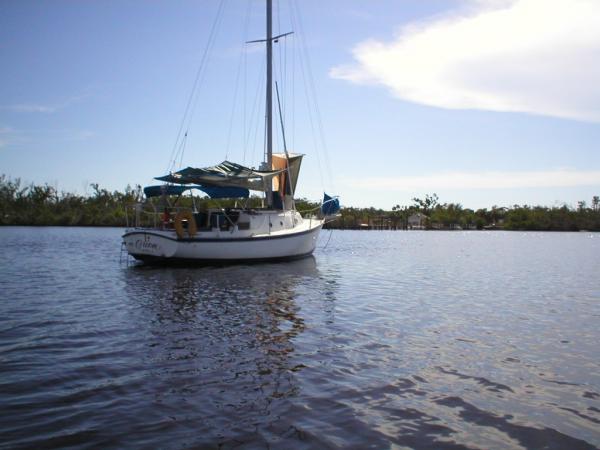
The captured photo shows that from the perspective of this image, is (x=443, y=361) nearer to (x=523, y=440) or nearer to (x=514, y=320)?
(x=523, y=440)

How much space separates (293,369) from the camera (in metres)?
8.06

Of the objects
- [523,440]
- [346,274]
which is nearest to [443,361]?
[523,440]

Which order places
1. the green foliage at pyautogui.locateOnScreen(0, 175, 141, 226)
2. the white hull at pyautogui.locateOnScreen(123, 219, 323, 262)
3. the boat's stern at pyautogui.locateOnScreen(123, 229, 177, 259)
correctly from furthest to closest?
the green foliage at pyautogui.locateOnScreen(0, 175, 141, 226)
the white hull at pyautogui.locateOnScreen(123, 219, 323, 262)
the boat's stern at pyautogui.locateOnScreen(123, 229, 177, 259)

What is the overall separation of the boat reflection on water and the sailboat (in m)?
4.65

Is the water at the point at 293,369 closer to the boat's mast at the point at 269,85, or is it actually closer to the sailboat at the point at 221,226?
the sailboat at the point at 221,226

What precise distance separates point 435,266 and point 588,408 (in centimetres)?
2339

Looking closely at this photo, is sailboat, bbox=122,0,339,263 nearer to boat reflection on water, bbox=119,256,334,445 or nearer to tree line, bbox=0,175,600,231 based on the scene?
boat reflection on water, bbox=119,256,334,445

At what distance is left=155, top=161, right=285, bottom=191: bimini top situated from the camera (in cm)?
2445

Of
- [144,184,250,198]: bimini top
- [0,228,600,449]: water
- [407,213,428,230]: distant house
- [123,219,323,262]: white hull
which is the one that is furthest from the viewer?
[407,213,428,230]: distant house

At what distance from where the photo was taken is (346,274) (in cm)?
2391

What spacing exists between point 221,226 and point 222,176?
2.50 metres

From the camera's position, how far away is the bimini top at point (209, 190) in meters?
25.5

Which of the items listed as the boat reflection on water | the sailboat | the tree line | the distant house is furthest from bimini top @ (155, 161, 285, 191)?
the distant house

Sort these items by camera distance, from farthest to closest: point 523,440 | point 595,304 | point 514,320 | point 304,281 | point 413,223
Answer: point 413,223
point 304,281
point 595,304
point 514,320
point 523,440
